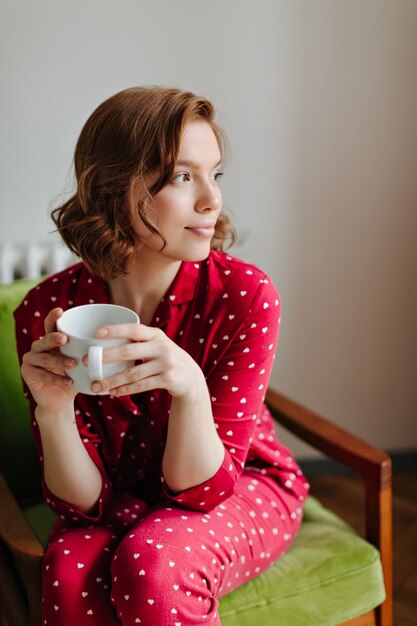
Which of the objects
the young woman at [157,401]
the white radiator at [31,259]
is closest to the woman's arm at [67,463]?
the young woman at [157,401]

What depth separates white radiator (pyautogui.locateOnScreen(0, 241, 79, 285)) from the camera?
170 centimetres

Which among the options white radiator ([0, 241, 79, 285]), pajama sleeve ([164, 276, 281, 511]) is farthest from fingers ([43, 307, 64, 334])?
white radiator ([0, 241, 79, 285])

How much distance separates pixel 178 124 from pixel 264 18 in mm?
859

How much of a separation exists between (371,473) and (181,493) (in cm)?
33

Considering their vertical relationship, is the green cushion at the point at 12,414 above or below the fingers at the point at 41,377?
below

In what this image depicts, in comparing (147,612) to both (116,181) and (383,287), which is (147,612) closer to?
(116,181)

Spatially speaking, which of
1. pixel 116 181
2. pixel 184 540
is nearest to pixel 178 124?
pixel 116 181

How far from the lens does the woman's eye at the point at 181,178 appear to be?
1.10 metres

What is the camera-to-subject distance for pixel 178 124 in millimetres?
1079

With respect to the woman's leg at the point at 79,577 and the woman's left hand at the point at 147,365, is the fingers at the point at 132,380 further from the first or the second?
the woman's leg at the point at 79,577

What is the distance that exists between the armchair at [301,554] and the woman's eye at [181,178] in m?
0.52

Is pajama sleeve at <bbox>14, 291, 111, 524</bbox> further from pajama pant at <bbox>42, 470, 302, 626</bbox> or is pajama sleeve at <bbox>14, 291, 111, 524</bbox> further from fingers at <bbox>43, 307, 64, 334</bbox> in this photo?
fingers at <bbox>43, 307, 64, 334</bbox>

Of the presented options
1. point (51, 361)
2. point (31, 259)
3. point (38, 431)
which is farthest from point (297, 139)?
point (51, 361)

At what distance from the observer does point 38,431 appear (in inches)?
48.5
